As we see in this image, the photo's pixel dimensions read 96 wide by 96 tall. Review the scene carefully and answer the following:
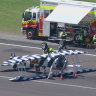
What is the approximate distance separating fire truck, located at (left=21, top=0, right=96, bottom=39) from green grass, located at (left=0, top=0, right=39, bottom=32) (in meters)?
3.07

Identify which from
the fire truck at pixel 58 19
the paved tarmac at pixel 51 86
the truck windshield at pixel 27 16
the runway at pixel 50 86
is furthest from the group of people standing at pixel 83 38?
the runway at pixel 50 86

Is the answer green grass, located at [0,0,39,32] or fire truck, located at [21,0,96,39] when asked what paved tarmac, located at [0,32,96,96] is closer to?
fire truck, located at [21,0,96,39]

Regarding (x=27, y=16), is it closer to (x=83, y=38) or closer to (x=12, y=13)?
(x=83, y=38)

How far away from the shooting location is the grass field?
4988 centimetres

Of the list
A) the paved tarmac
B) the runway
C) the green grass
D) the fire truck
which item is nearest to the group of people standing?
the fire truck

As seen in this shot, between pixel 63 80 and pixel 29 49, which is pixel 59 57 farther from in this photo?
pixel 29 49

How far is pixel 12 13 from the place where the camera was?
5509cm

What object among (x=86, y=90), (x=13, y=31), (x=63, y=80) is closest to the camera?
(x=86, y=90)

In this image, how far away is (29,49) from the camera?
40.7 metres

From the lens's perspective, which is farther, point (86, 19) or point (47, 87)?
point (86, 19)

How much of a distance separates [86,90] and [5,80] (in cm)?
444

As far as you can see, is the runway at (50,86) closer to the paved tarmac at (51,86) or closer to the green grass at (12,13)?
the paved tarmac at (51,86)

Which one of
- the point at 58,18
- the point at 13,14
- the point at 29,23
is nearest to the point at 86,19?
the point at 58,18

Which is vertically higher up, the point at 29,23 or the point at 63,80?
the point at 29,23
